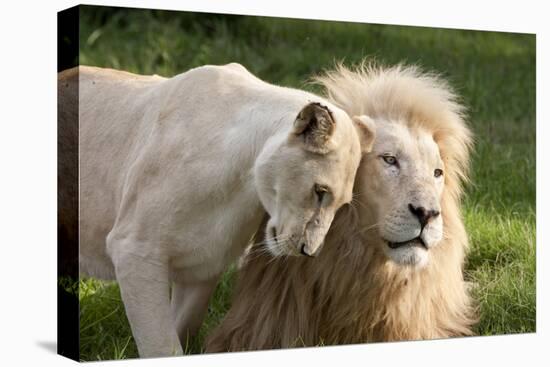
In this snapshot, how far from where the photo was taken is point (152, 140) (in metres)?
4.34

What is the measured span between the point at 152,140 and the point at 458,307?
1575 mm

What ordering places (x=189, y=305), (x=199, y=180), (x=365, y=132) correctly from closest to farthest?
(x=199, y=180), (x=365, y=132), (x=189, y=305)

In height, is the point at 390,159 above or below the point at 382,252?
above

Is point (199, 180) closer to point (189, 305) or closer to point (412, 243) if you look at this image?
point (189, 305)

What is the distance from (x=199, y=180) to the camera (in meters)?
4.18

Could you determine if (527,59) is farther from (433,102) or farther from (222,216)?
(222,216)

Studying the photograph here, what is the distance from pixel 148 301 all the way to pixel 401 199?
1.06 m

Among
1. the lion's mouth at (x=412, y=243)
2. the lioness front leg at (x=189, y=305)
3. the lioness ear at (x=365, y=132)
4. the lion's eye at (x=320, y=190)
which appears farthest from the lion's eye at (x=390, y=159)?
the lioness front leg at (x=189, y=305)

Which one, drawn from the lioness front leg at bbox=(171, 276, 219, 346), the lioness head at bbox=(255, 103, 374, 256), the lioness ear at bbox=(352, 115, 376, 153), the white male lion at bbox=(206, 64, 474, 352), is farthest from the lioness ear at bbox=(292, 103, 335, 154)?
the lioness front leg at bbox=(171, 276, 219, 346)

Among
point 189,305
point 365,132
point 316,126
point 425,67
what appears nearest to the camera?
point 316,126

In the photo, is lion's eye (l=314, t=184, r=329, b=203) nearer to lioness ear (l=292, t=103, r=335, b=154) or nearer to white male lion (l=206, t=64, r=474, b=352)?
lioness ear (l=292, t=103, r=335, b=154)

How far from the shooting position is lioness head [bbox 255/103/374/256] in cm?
388

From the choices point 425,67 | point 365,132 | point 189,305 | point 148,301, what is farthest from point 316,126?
point 425,67

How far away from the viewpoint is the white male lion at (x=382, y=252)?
14.4 ft
